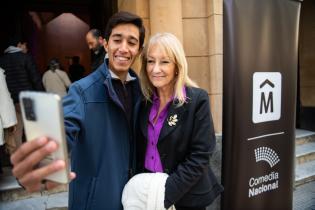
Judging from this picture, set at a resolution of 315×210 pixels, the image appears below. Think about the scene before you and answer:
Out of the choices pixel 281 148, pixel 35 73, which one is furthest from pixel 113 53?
pixel 35 73

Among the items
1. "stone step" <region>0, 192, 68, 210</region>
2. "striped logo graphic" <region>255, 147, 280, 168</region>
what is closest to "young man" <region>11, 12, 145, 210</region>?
"striped logo graphic" <region>255, 147, 280, 168</region>

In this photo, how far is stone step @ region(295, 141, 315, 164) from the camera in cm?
516

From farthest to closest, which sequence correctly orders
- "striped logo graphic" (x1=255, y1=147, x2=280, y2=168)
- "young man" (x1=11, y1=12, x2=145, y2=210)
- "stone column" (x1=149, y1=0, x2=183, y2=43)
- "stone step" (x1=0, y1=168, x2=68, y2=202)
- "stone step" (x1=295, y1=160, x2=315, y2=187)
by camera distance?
1. "stone step" (x1=295, y1=160, x2=315, y2=187)
2. "stone column" (x1=149, y1=0, x2=183, y2=43)
3. "stone step" (x1=0, y1=168, x2=68, y2=202)
4. "striped logo graphic" (x1=255, y1=147, x2=280, y2=168)
5. "young man" (x1=11, y1=12, x2=145, y2=210)

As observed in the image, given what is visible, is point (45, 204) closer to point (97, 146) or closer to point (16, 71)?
point (16, 71)

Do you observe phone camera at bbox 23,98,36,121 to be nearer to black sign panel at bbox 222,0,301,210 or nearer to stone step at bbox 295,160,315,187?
black sign panel at bbox 222,0,301,210

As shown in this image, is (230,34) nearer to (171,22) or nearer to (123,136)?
(123,136)

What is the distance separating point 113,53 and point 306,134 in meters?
5.46

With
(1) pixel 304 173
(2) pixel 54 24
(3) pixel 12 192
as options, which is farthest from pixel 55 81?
(1) pixel 304 173

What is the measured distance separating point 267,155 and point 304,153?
9.86 feet

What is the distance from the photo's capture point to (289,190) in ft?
9.74

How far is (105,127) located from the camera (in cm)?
167

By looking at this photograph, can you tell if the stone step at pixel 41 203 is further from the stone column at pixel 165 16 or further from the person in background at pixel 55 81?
the stone column at pixel 165 16

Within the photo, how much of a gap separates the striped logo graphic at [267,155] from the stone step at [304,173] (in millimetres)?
2208

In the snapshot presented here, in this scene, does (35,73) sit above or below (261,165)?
above
